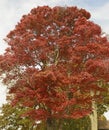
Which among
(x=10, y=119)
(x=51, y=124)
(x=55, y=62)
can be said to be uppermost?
(x=10, y=119)

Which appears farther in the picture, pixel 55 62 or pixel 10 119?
pixel 10 119

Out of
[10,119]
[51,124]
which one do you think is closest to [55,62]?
[51,124]

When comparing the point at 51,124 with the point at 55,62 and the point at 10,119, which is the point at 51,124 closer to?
the point at 55,62

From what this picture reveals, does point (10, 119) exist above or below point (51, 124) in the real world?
above

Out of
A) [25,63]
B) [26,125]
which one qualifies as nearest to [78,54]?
[25,63]

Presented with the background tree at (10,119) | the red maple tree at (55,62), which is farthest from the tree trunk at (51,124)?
the background tree at (10,119)

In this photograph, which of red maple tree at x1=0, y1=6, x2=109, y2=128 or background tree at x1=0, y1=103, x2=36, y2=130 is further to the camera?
background tree at x1=0, y1=103, x2=36, y2=130

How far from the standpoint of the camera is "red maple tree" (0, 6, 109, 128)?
2875 centimetres

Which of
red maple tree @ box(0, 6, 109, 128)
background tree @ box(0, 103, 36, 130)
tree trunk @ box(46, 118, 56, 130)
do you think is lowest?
tree trunk @ box(46, 118, 56, 130)

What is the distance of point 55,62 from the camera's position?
3028cm

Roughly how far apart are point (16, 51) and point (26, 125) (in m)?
26.0

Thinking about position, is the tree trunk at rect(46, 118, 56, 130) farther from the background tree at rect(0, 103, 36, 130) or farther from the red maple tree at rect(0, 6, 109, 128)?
the background tree at rect(0, 103, 36, 130)

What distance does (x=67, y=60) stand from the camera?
30.6 meters

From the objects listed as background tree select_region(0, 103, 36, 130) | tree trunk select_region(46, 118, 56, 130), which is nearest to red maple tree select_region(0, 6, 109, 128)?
tree trunk select_region(46, 118, 56, 130)
